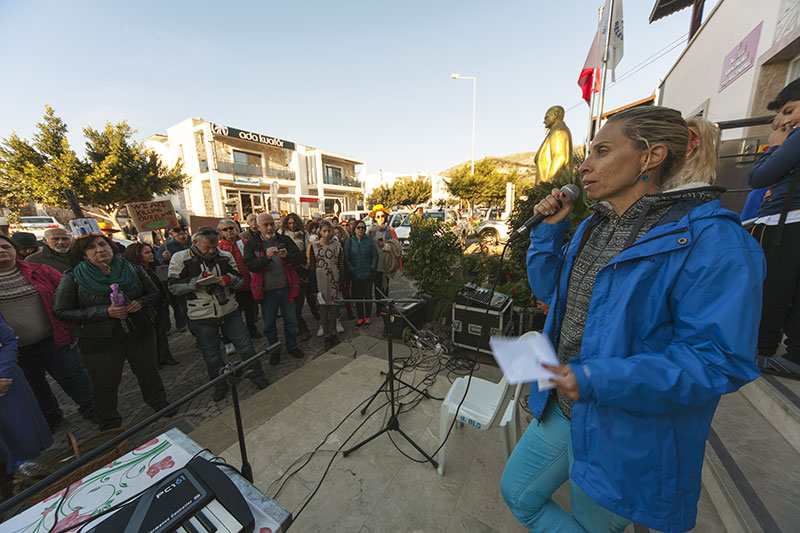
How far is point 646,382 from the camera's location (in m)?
0.84

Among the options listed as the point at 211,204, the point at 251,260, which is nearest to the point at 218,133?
the point at 211,204

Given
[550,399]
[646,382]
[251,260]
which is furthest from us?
[251,260]

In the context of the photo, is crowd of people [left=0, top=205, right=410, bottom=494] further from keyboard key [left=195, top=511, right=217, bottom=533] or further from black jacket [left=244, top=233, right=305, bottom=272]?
keyboard key [left=195, top=511, right=217, bottom=533]

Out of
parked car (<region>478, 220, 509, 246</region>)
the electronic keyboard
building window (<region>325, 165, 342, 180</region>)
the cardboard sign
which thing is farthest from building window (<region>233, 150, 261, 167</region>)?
the electronic keyboard

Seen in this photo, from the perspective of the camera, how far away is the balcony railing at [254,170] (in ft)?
74.3

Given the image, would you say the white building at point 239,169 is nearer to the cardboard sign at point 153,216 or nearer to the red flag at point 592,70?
the cardboard sign at point 153,216

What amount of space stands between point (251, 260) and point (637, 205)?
4006mm

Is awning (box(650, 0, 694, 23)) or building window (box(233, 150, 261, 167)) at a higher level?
awning (box(650, 0, 694, 23))

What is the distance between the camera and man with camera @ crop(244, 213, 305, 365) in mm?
3928

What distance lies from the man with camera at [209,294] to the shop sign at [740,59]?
888 centimetres

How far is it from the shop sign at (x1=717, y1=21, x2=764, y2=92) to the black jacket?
8.22 m

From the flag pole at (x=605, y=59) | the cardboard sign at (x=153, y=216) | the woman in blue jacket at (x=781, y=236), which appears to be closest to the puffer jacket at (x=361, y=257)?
the cardboard sign at (x=153, y=216)

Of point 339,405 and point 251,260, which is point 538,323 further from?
point 251,260

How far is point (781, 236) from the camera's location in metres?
2.20
